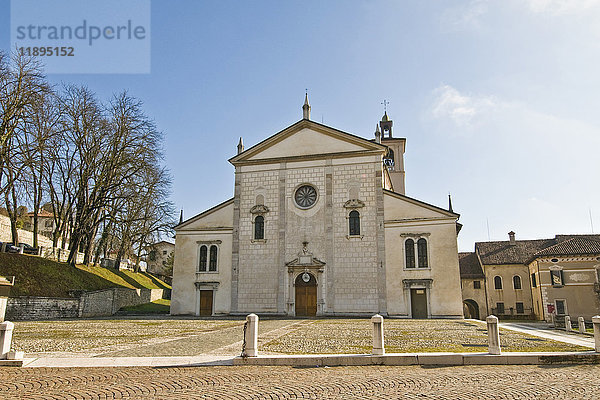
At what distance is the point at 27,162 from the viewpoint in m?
26.9

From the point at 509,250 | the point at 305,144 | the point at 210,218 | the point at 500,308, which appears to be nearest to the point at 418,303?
the point at 305,144

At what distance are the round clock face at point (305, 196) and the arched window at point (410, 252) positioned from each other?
23.4 ft

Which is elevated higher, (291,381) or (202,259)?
(202,259)

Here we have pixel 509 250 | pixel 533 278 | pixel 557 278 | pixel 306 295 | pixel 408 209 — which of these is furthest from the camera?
pixel 509 250

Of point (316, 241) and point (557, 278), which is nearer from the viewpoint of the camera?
point (316, 241)

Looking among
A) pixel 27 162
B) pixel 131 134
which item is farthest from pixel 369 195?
pixel 27 162

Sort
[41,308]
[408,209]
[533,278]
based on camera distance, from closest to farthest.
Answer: [41,308]
[408,209]
[533,278]

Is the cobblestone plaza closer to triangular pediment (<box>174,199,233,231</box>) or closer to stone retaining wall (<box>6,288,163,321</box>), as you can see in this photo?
stone retaining wall (<box>6,288,163,321</box>)

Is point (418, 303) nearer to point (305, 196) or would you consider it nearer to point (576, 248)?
point (305, 196)

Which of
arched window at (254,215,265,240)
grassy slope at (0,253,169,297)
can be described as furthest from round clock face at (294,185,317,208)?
grassy slope at (0,253,169,297)

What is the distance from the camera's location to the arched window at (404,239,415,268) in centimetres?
2969

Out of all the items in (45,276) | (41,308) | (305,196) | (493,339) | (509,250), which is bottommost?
(493,339)

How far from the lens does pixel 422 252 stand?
29656mm

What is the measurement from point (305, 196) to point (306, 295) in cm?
707
